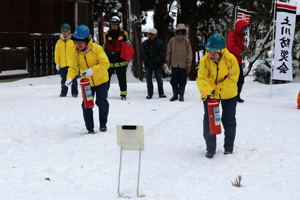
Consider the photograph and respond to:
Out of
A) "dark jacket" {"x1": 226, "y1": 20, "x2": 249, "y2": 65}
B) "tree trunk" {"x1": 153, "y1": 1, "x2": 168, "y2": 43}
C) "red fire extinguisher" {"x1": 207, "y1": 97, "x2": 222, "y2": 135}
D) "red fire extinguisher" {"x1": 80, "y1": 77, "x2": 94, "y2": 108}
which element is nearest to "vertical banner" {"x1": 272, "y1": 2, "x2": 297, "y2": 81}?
"dark jacket" {"x1": 226, "y1": 20, "x2": 249, "y2": 65}

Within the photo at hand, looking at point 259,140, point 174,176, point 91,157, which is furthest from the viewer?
point 259,140

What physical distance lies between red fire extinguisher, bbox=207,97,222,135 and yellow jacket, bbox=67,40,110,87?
193 cm

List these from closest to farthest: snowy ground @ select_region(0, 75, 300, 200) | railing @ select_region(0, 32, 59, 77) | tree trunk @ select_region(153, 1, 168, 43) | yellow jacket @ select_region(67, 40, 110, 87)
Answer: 1. snowy ground @ select_region(0, 75, 300, 200)
2. yellow jacket @ select_region(67, 40, 110, 87)
3. railing @ select_region(0, 32, 59, 77)
4. tree trunk @ select_region(153, 1, 168, 43)

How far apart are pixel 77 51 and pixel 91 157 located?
68.2 inches

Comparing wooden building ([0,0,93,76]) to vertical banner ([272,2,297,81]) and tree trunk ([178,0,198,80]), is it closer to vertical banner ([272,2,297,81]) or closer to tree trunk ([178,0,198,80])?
tree trunk ([178,0,198,80])

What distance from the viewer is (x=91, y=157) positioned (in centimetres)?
602

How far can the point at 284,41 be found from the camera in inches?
496

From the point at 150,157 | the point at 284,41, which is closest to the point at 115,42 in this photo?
the point at 284,41

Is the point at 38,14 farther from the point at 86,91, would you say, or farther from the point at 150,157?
the point at 150,157

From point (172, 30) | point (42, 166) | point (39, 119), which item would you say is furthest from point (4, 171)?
point (172, 30)

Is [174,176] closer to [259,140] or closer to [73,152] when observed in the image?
[73,152]

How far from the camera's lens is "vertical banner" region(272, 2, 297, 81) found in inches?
490

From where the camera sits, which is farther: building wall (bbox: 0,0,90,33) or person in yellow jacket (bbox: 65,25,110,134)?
building wall (bbox: 0,0,90,33)

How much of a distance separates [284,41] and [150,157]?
7.68 metres
